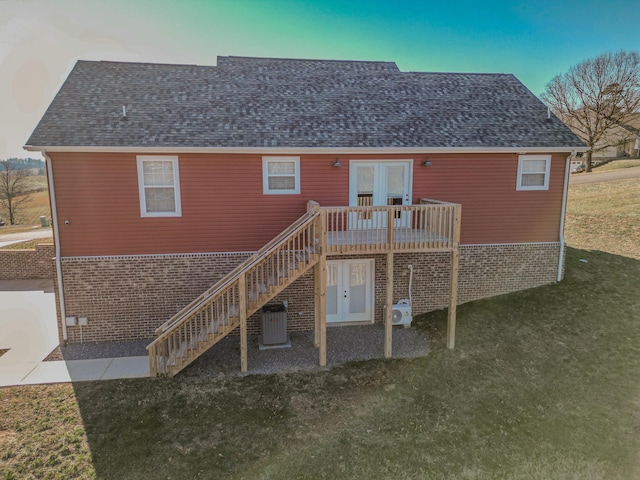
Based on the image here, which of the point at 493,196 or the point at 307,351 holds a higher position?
the point at 493,196

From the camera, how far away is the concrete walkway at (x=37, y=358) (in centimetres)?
867

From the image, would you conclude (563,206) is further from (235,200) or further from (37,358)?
(37,358)

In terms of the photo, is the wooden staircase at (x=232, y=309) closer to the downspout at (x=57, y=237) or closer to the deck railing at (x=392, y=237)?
the deck railing at (x=392, y=237)

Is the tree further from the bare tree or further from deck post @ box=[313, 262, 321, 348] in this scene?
the bare tree

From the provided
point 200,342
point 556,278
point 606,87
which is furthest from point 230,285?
point 606,87

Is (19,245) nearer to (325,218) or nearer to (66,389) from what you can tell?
(66,389)

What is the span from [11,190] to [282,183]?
35262 mm

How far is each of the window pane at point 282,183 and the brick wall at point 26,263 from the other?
38.4 ft

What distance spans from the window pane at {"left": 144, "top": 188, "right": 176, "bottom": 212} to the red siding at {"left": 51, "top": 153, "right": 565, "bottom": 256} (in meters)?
0.29

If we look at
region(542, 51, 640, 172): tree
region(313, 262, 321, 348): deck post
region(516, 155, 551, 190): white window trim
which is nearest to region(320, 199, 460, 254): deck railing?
region(313, 262, 321, 348): deck post

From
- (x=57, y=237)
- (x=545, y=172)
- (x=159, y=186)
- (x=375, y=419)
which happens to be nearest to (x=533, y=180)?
(x=545, y=172)

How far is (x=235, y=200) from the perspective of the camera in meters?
10.5

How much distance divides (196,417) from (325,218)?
4.74m

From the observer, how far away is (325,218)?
872 centimetres
